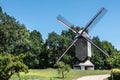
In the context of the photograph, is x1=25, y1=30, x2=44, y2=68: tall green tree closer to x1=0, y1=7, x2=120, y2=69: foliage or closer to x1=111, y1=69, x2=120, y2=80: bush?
x1=0, y1=7, x2=120, y2=69: foliage

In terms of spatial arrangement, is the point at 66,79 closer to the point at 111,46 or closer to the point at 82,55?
the point at 82,55

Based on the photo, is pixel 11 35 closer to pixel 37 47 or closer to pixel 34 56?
pixel 34 56

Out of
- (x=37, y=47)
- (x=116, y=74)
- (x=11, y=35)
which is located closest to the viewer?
(x=116, y=74)

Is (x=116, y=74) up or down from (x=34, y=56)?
down

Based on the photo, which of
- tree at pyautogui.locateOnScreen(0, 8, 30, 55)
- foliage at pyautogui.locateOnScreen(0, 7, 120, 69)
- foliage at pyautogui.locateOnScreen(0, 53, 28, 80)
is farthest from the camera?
foliage at pyautogui.locateOnScreen(0, 7, 120, 69)

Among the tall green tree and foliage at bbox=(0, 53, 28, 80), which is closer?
foliage at bbox=(0, 53, 28, 80)

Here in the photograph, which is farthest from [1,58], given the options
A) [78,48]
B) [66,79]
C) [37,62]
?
[37,62]

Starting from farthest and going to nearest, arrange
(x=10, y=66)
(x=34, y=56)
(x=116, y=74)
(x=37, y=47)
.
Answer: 1. (x=37, y=47)
2. (x=34, y=56)
3. (x=116, y=74)
4. (x=10, y=66)

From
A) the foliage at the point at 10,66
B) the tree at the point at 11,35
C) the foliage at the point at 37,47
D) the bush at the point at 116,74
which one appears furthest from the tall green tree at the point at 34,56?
the foliage at the point at 10,66

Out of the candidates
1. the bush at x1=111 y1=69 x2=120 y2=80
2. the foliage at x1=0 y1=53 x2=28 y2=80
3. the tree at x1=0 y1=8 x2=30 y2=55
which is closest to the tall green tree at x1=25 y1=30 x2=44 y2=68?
the tree at x1=0 y1=8 x2=30 y2=55

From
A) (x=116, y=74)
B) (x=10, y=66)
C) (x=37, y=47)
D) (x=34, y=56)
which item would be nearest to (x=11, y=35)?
(x=34, y=56)

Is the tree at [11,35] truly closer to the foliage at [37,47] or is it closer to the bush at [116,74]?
the foliage at [37,47]

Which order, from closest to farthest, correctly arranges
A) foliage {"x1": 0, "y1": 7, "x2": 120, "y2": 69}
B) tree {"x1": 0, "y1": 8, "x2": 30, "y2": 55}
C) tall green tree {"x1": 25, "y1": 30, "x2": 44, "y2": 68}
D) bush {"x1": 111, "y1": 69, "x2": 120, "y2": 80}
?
bush {"x1": 111, "y1": 69, "x2": 120, "y2": 80}
tree {"x1": 0, "y1": 8, "x2": 30, "y2": 55}
foliage {"x1": 0, "y1": 7, "x2": 120, "y2": 69}
tall green tree {"x1": 25, "y1": 30, "x2": 44, "y2": 68}

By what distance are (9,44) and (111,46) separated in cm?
4570
